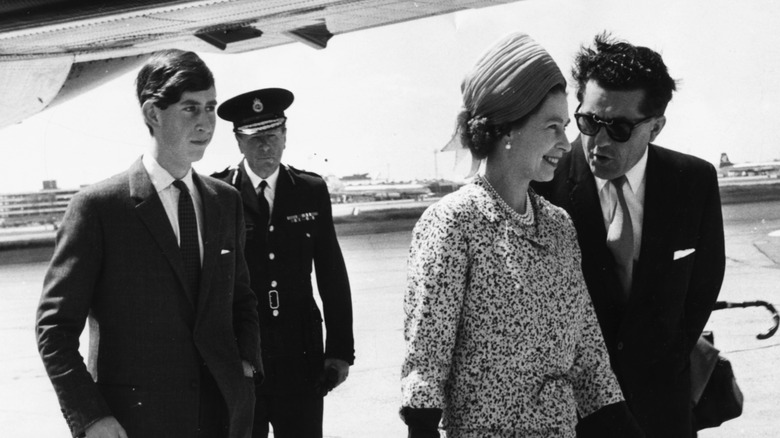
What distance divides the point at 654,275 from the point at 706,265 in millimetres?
258

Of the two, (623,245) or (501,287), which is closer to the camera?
(501,287)

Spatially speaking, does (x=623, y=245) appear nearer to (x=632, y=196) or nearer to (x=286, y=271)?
(x=632, y=196)

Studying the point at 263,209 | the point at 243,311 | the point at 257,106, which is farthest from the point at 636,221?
the point at 257,106

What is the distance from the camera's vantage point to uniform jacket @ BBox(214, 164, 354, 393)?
266 cm

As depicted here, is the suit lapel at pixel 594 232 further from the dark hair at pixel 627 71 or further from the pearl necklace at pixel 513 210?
the pearl necklace at pixel 513 210

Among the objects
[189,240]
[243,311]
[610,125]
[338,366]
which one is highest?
[610,125]

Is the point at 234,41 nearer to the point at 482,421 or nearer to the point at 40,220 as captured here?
the point at 482,421

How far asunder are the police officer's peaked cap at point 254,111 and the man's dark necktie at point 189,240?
873 millimetres

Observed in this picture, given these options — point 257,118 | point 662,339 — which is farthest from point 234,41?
point 662,339

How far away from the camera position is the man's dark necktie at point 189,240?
1.92 meters

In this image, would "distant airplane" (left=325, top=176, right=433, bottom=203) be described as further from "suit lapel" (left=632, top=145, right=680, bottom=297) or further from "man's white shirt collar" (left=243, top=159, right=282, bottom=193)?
"suit lapel" (left=632, top=145, right=680, bottom=297)

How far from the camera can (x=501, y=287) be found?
62.9 inches

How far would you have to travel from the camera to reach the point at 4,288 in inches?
438

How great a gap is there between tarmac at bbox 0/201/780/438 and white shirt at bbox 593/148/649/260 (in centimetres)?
231
